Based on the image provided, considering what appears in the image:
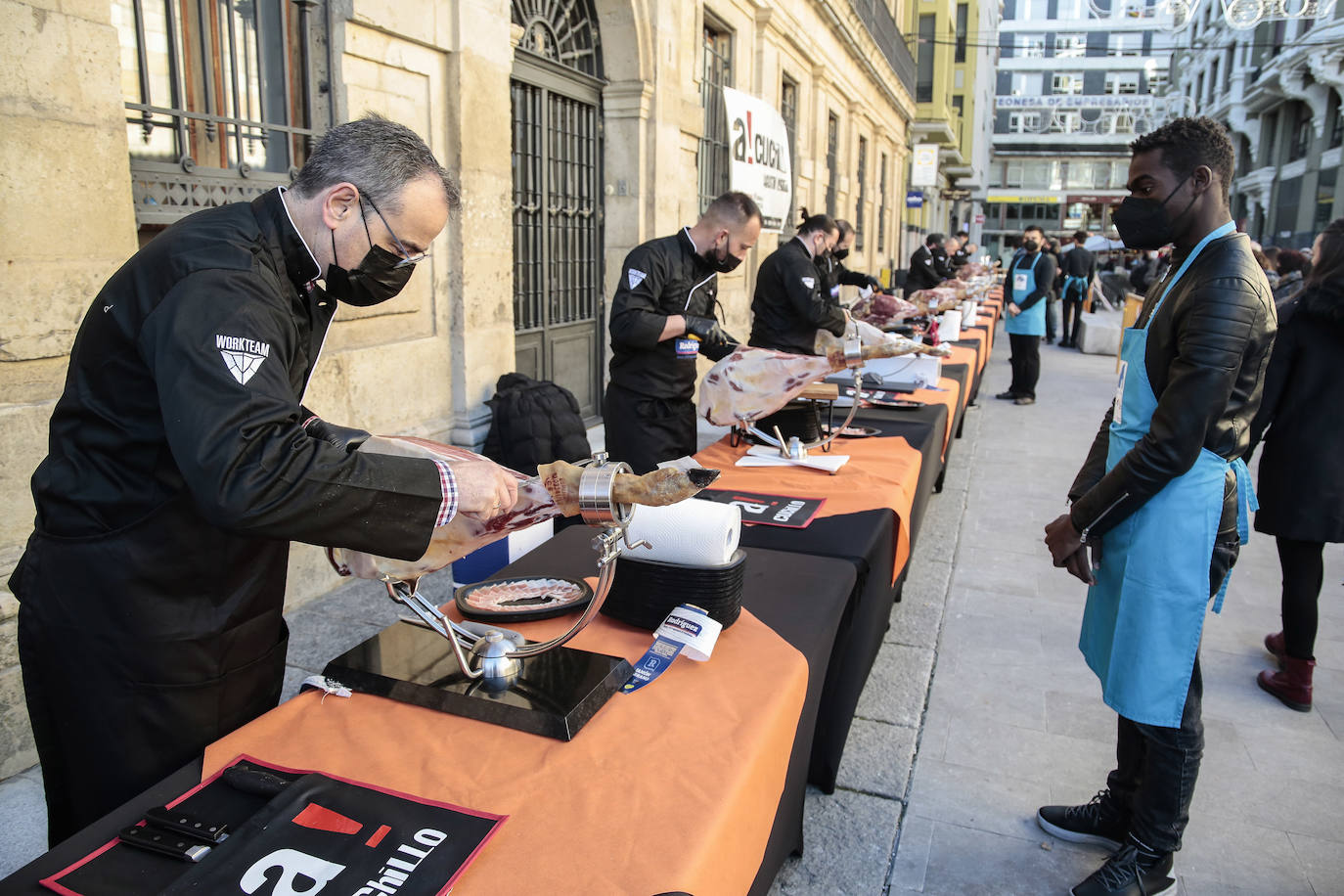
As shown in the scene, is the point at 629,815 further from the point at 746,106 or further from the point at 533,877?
the point at 746,106

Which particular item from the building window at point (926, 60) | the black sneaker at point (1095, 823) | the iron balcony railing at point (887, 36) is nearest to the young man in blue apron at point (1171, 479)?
the black sneaker at point (1095, 823)

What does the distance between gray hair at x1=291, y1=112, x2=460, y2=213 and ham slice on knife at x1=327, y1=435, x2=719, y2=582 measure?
44 cm

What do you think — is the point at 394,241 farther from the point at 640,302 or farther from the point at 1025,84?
the point at 1025,84

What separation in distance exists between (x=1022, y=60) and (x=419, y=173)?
80.0 m

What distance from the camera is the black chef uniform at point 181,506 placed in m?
1.27

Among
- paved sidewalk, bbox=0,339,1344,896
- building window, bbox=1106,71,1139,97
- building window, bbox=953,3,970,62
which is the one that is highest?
building window, bbox=1106,71,1139,97

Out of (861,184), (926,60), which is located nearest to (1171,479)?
(861,184)

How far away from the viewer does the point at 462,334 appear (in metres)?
4.95

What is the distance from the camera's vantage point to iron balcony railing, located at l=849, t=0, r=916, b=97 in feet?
52.3

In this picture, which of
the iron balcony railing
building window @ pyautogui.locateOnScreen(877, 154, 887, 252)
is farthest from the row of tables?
building window @ pyautogui.locateOnScreen(877, 154, 887, 252)

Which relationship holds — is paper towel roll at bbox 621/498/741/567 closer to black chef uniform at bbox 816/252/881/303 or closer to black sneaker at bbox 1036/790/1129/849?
black sneaker at bbox 1036/790/1129/849

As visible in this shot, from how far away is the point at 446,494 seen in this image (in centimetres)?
139

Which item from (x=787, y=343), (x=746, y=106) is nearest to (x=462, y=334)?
(x=787, y=343)

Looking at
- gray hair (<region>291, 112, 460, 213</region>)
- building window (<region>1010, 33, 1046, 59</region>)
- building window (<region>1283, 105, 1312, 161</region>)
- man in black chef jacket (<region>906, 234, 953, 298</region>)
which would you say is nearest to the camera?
gray hair (<region>291, 112, 460, 213</region>)
